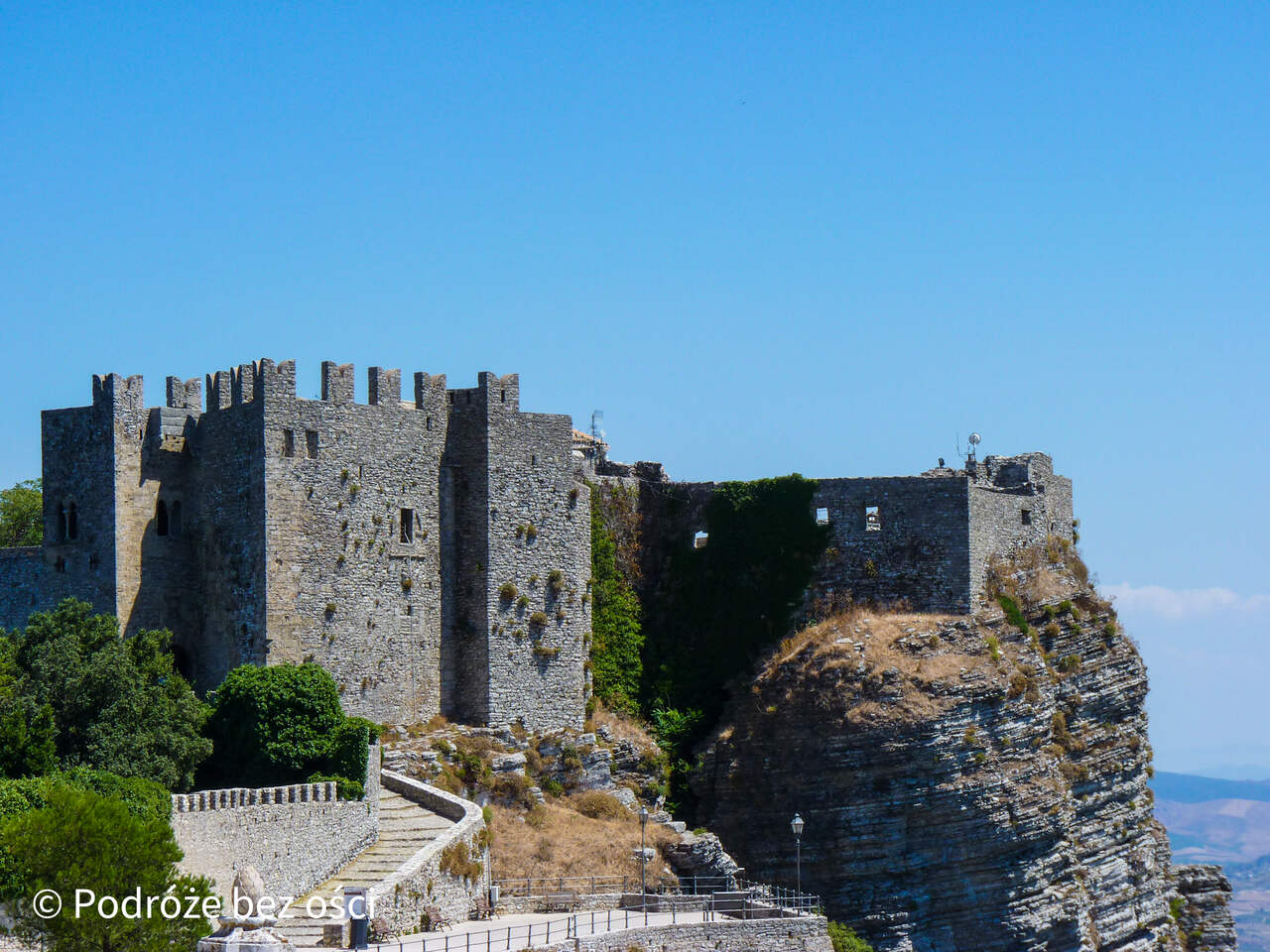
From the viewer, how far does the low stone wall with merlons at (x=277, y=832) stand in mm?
41781

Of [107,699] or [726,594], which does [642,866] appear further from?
[107,699]

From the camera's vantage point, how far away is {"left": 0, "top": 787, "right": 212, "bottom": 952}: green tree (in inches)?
1341

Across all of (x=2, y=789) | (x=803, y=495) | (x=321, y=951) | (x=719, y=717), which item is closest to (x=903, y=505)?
(x=803, y=495)

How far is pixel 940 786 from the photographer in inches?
2181

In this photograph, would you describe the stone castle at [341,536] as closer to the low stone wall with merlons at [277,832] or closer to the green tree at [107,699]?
the green tree at [107,699]

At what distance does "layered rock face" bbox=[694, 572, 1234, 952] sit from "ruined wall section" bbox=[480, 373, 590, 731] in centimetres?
590

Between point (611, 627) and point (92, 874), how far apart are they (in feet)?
86.7

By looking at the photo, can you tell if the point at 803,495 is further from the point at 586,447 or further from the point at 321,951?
the point at 321,951

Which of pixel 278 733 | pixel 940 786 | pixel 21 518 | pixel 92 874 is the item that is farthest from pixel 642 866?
pixel 21 518

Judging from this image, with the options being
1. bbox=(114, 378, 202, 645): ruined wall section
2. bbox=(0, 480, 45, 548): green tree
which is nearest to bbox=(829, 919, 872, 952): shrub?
bbox=(114, 378, 202, 645): ruined wall section

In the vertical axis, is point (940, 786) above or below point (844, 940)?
above

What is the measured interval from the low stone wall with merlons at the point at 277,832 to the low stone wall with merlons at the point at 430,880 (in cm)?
183

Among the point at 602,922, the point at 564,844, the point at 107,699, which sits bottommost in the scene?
the point at 602,922

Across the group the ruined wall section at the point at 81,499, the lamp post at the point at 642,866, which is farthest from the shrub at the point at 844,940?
the ruined wall section at the point at 81,499
